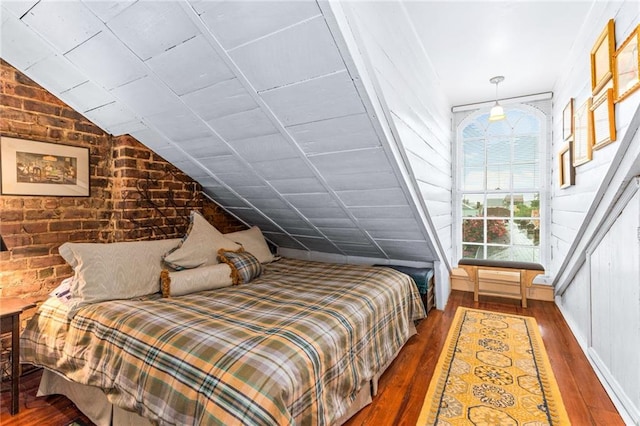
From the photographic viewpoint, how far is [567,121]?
2924mm

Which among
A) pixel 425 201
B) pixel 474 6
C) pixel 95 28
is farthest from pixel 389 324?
pixel 95 28

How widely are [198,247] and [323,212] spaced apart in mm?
1101

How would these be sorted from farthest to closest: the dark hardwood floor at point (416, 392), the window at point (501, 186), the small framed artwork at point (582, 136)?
the window at point (501, 186), the small framed artwork at point (582, 136), the dark hardwood floor at point (416, 392)

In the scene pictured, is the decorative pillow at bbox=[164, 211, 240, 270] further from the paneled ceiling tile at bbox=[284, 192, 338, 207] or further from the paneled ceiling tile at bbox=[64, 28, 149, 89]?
Result: the paneled ceiling tile at bbox=[64, 28, 149, 89]

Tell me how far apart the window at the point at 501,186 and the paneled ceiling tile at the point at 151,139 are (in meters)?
3.68

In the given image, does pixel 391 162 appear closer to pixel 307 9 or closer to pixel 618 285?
pixel 307 9

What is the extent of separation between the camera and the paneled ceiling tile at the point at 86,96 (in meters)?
2.02

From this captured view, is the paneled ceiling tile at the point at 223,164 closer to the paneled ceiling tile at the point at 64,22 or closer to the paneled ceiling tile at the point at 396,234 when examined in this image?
the paneled ceiling tile at the point at 64,22

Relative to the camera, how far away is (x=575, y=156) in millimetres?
2641

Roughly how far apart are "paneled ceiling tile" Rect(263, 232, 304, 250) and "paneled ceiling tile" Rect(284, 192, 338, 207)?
1056 mm

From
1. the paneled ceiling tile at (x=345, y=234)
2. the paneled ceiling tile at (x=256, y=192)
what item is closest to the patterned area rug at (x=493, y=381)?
the paneled ceiling tile at (x=345, y=234)

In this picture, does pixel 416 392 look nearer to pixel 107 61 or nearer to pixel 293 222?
pixel 293 222

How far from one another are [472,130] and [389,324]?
10.6ft

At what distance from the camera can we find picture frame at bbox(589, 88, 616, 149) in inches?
69.1
